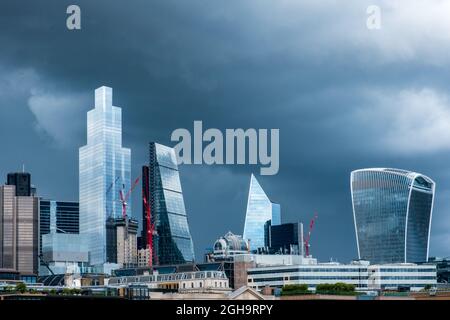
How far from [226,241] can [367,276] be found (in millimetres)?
43443

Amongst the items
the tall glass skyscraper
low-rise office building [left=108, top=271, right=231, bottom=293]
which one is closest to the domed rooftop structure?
low-rise office building [left=108, top=271, right=231, bottom=293]

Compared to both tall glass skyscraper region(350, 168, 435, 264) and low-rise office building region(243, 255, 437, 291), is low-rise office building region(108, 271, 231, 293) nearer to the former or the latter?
low-rise office building region(243, 255, 437, 291)

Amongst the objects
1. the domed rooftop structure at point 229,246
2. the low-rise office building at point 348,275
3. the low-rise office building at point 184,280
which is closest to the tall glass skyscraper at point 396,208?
the domed rooftop structure at point 229,246

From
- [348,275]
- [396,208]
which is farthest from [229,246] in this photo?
[348,275]

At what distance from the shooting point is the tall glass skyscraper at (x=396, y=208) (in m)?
194

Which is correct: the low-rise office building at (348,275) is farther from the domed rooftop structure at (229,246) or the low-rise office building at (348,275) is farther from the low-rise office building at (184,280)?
the domed rooftop structure at (229,246)

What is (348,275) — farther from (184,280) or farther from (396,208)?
(396,208)

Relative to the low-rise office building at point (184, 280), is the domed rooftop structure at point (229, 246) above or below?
above

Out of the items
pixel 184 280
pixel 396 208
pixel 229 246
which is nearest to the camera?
pixel 184 280

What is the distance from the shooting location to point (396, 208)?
640 ft

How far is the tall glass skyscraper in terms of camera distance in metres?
194
